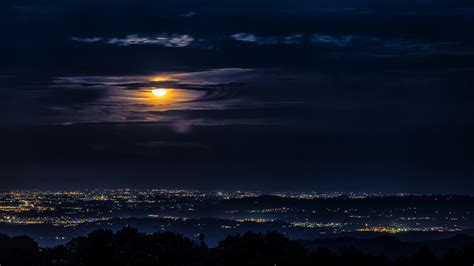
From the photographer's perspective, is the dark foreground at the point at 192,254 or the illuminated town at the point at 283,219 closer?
the dark foreground at the point at 192,254

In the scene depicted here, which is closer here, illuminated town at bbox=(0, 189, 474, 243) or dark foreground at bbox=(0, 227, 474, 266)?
dark foreground at bbox=(0, 227, 474, 266)

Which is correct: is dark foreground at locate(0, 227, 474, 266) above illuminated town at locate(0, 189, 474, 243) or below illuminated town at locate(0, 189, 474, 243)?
above

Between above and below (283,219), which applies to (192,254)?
above

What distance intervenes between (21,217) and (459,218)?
7987cm

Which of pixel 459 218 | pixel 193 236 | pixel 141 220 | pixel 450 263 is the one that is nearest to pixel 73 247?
pixel 450 263

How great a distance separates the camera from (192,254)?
206ft

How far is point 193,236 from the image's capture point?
14625 centimetres

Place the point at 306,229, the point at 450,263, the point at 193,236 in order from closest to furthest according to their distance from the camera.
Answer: the point at 450,263
the point at 193,236
the point at 306,229

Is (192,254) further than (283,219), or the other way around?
(283,219)

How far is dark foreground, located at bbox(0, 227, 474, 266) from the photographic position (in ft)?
190

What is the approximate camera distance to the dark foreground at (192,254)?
57.8m

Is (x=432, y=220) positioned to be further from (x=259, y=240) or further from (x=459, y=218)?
(x=259, y=240)

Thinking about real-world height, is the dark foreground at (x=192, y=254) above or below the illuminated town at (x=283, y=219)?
above

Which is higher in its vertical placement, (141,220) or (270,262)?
(270,262)
